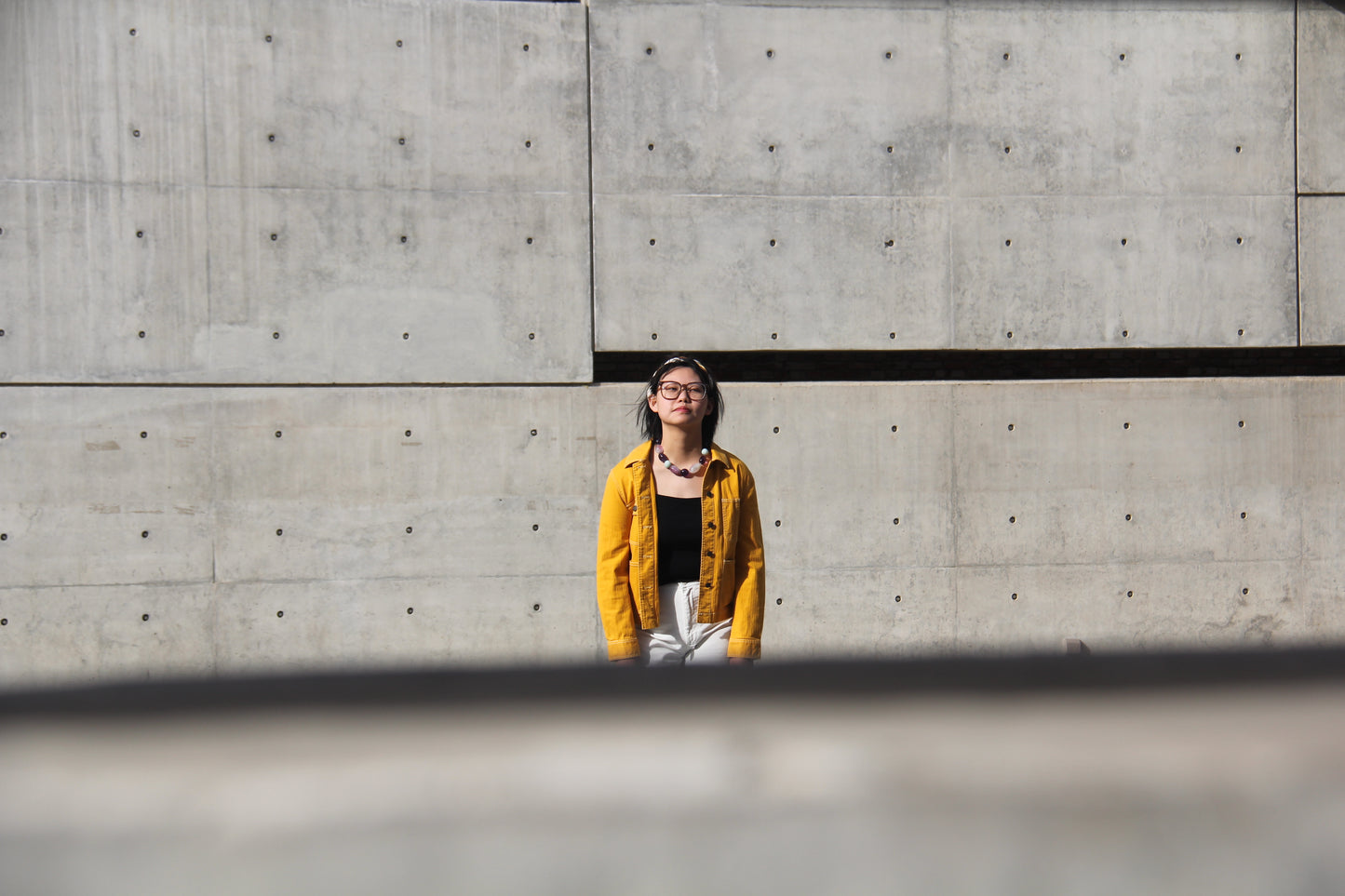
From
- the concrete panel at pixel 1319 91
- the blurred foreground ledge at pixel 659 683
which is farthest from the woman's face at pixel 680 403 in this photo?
the concrete panel at pixel 1319 91

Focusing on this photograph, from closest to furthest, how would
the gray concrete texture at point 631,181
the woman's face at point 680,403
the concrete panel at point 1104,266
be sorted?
the woman's face at point 680,403 < the gray concrete texture at point 631,181 < the concrete panel at point 1104,266

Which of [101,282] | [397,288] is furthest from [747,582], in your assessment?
[101,282]

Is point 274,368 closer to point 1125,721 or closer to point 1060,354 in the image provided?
point 1060,354

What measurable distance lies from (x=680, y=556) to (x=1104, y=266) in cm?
434

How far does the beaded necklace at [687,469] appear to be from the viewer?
125 inches

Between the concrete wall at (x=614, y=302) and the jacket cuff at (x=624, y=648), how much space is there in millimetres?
2653

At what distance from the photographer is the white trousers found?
307 cm

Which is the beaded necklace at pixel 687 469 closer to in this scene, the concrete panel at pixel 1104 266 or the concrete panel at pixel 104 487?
the concrete panel at pixel 1104 266

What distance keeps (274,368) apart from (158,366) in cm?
68

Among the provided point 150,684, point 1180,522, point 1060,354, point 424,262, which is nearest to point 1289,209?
point 1060,354

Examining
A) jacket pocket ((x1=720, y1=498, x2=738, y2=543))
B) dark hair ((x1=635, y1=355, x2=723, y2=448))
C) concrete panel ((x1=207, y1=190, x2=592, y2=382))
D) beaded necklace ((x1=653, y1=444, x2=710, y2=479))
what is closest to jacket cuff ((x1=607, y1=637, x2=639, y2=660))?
jacket pocket ((x1=720, y1=498, x2=738, y2=543))

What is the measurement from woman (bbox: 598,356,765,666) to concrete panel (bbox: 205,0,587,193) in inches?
124

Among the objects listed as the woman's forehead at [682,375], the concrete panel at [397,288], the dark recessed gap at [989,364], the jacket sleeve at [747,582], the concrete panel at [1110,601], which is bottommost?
the concrete panel at [1110,601]

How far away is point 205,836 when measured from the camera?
0.45 meters
